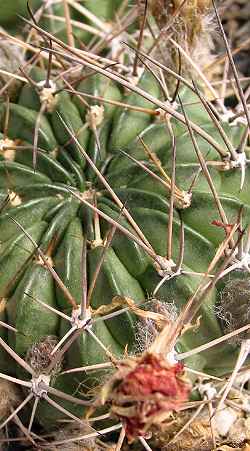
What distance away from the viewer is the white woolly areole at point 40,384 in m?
1.31

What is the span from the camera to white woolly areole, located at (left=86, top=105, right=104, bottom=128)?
5.04ft

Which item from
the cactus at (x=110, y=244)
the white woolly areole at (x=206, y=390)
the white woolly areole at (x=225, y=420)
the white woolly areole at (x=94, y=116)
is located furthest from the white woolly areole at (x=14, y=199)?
the white woolly areole at (x=225, y=420)

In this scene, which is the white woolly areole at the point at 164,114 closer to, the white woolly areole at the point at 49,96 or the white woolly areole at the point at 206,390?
the white woolly areole at the point at 49,96

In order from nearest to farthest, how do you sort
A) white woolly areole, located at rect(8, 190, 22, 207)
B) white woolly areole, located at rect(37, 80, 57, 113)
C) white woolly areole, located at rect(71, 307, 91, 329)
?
white woolly areole, located at rect(71, 307, 91, 329), white woolly areole, located at rect(8, 190, 22, 207), white woolly areole, located at rect(37, 80, 57, 113)

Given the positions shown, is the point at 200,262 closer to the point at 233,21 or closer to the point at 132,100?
the point at 132,100

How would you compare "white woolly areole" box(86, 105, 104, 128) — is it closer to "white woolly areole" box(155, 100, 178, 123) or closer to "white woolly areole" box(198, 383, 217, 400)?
"white woolly areole" box(155, 100, 178, 123)

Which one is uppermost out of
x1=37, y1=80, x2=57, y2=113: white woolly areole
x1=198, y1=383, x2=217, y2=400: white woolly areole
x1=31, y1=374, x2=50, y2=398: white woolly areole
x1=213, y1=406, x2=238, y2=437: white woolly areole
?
x1=37, y1=80, x2=57, y2=113: white woolly areole

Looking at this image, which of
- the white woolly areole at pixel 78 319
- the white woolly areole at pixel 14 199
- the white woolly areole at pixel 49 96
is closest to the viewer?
the white woolly areole at pixel 78 319

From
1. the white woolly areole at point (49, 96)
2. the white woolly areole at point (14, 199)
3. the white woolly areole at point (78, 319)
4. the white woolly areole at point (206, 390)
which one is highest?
the white woolly areole at point (49, 96)

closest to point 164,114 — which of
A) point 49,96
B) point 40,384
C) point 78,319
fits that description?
point 49,96

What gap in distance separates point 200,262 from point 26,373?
40cm

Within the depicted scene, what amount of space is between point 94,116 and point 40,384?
568 millimetres

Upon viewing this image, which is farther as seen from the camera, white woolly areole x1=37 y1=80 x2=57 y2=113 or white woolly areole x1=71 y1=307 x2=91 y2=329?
white woolly areole x1=37 y1=80 x2=57 y2=113

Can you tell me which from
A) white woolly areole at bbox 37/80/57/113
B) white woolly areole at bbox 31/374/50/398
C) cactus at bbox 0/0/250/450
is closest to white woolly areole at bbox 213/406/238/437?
cactus at bbox 0/0/250/450
